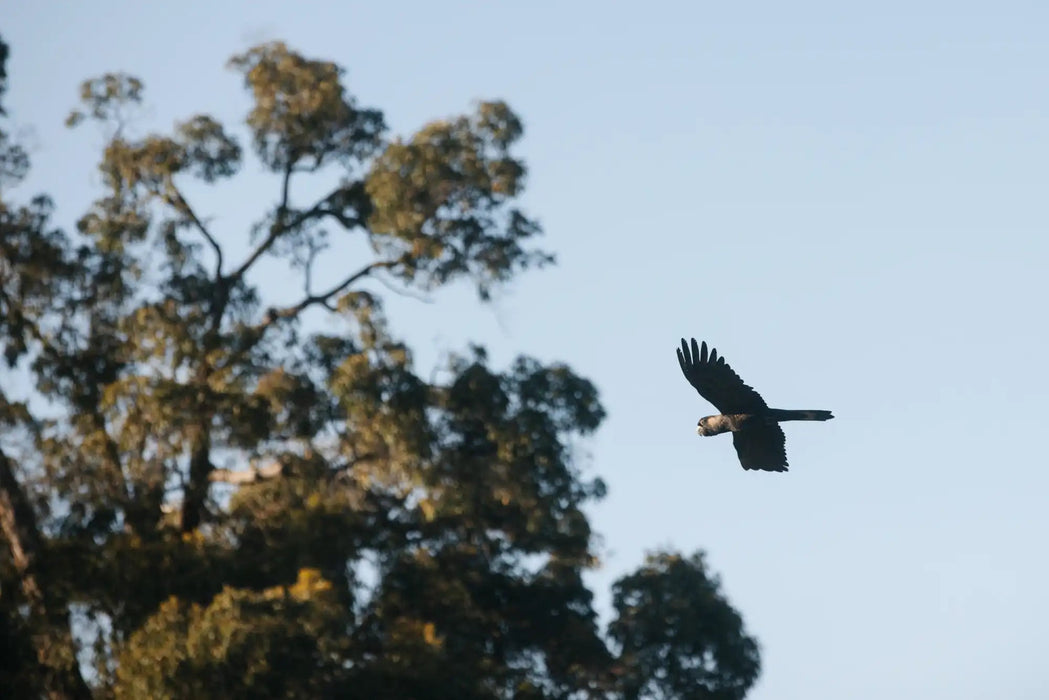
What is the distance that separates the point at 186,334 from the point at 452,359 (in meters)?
3.82

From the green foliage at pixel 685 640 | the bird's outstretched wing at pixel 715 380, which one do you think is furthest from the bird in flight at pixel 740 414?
the green foliage at pixel 685 640

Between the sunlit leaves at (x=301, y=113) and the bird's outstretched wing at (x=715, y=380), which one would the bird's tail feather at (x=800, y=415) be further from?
the sunlit leaves at (x=301, y=113)

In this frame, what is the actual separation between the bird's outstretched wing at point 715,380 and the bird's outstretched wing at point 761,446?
299mm

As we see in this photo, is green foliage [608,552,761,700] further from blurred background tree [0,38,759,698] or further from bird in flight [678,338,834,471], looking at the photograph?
bird in flight [678,338,834,471]

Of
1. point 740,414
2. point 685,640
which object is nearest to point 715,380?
point 740,414

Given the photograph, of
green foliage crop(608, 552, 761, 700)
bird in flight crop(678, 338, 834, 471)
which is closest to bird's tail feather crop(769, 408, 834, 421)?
bird in flight crop(678, 338, 834, 471)

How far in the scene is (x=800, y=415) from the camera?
16547 mm

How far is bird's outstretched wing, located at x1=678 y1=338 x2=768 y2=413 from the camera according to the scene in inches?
659

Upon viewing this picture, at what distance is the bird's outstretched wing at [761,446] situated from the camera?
17.4 metres

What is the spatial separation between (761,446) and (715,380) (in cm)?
104

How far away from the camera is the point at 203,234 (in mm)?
30891

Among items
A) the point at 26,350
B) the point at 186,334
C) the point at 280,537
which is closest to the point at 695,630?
the point at 280,537

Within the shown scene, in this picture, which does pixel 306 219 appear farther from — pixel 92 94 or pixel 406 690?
pixel 406 690

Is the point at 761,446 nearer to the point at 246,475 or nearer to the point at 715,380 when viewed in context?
the point at 715,380
